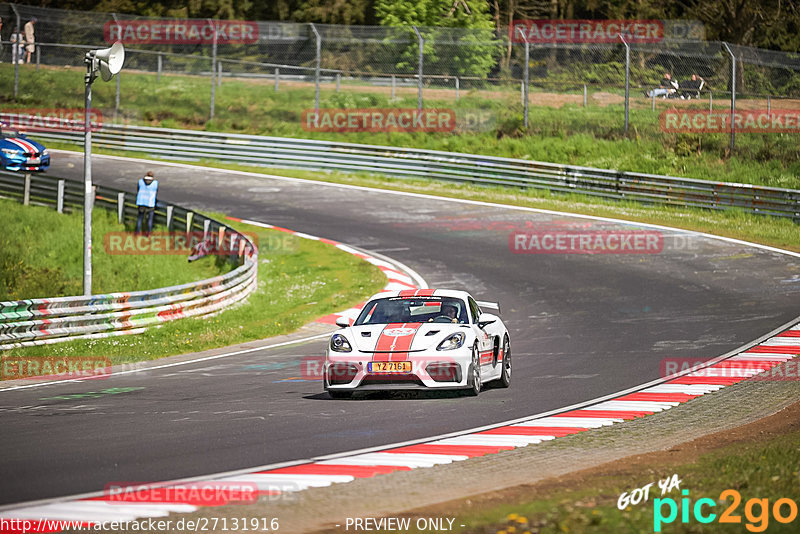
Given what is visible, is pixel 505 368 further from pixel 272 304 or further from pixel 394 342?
pixel 272 304

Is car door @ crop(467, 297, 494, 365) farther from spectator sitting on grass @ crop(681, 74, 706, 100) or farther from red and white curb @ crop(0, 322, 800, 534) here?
spectator sitting on grass @ crop(681, 74, 706, 100)

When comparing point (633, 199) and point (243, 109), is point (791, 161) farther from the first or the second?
point (243, 109)

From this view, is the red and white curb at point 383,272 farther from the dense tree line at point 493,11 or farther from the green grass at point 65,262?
the dense tree line at point 493,11

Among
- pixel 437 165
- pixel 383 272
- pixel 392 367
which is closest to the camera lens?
pixel 392 367

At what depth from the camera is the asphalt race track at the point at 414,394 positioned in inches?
372

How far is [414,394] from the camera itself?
42.2 feet

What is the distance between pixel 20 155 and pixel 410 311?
23514 mm

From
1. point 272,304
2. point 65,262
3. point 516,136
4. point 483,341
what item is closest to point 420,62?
point 516,136

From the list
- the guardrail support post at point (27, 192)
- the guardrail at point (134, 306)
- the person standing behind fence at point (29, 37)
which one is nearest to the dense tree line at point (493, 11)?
the person standing behind fence at point (29, 37)

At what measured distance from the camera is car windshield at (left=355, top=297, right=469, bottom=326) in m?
12.9

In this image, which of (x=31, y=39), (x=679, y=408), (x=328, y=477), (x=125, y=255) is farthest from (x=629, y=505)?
(x=31, y=39)

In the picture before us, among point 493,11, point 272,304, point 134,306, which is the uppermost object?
point 493,11

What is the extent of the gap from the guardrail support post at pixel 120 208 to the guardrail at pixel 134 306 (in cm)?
232

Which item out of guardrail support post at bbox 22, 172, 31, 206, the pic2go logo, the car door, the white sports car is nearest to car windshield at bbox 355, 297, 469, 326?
the white sports car
